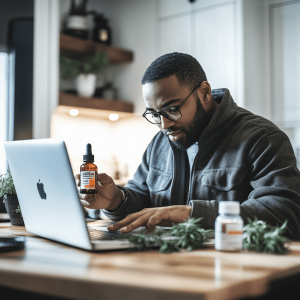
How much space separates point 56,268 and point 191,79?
1015mm

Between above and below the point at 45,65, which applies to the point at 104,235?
below

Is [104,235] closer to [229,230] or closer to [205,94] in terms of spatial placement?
[229,230]

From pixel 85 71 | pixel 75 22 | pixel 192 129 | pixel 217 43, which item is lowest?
pixel 192 129

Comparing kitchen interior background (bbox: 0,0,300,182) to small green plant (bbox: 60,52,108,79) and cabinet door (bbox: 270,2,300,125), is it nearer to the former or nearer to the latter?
cabinet door (bbox: 270,2,300,125)

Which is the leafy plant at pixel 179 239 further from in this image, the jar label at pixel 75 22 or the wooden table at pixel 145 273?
the jar label at pixel 75 22

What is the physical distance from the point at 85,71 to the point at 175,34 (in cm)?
84

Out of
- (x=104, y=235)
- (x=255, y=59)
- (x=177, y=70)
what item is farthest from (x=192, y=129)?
(x=255, y=59)

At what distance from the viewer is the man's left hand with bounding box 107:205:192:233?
3.35 ft

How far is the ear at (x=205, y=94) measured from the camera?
1589 mm

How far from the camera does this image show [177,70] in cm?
151

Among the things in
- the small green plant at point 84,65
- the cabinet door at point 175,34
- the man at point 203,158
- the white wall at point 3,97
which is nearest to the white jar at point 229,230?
the man at point 203,158

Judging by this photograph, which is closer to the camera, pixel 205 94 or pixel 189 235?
pixel 189 235

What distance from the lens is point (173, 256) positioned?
827 mm

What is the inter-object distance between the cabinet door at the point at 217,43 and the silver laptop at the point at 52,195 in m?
2.38
